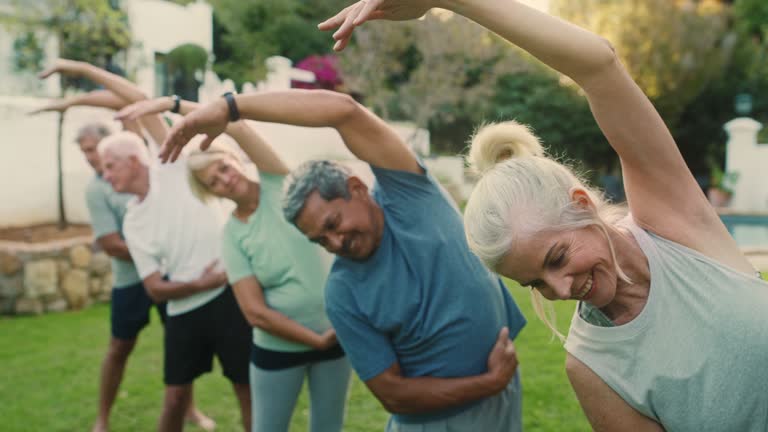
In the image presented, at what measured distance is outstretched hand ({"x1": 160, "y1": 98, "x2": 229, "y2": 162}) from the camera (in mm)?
Result: 1960

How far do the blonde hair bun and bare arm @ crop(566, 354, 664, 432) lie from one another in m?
0.64

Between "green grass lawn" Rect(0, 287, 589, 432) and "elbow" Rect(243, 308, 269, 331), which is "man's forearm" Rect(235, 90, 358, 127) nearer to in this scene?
"elbow" Rect(243, 308, 269, 331)

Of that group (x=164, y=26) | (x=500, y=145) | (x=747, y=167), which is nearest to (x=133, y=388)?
(x=500, y=145)

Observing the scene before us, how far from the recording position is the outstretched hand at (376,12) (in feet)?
4.99

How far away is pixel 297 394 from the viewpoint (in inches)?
123

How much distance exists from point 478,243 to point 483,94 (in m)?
17.3

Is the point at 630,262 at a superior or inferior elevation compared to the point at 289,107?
inferior

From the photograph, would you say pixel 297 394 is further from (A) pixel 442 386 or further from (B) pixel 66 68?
(B) pixel 66 68

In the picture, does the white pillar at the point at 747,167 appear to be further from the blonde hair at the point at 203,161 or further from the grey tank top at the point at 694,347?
the grey tank top at the point at 694,347

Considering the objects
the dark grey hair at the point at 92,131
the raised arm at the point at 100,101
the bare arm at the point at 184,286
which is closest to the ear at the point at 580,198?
the bare arm at the point at 184,286

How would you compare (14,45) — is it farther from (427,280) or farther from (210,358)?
(427,280)

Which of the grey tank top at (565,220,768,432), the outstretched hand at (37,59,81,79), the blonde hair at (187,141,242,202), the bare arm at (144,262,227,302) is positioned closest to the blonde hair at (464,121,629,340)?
the grey tank top at (565,220,768,432)

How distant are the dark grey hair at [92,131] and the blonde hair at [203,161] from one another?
1.80 metres

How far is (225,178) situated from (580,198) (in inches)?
80.0
